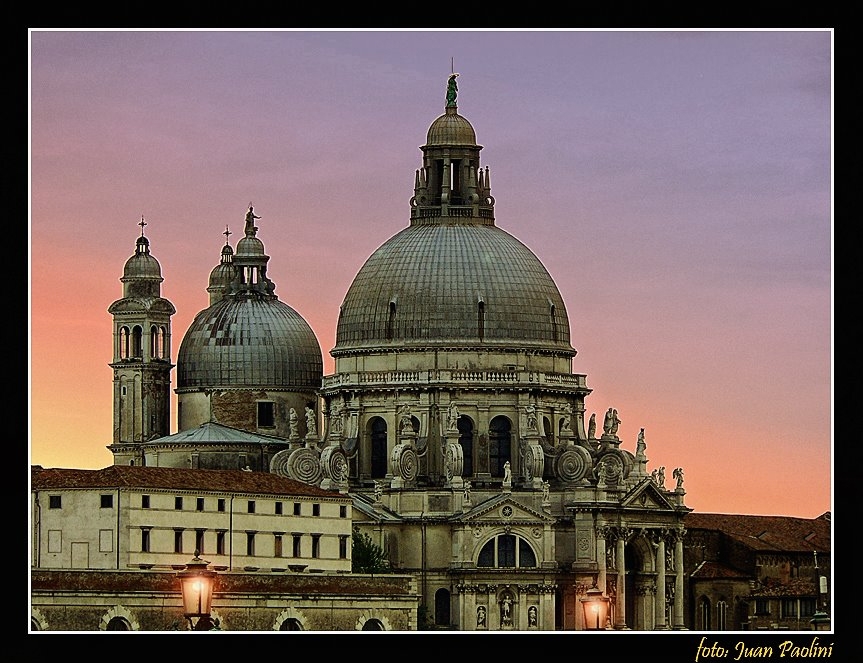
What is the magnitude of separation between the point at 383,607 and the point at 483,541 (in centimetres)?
1258

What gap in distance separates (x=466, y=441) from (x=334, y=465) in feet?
16.7

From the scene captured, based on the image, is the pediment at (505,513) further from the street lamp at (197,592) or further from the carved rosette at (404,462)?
the street lamp at (197,592)

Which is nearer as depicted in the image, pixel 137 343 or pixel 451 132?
pixel 451 132

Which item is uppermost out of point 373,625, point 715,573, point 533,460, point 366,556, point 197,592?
point 533,460

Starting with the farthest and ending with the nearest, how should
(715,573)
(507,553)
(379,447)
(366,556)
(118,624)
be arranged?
(715,573)
(379,447)
(507,553)
(366,556)
(118,624)

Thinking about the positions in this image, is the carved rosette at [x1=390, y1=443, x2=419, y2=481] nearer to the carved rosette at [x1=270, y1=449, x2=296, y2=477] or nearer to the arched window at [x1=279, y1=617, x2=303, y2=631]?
the carved rosette at [x1=270, y1=449, x2=296, y2=477]

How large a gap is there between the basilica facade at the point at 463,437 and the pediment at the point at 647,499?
0.26ft

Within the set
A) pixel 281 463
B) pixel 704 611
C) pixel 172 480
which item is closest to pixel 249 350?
pixel 281 463

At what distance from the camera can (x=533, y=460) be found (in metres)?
130

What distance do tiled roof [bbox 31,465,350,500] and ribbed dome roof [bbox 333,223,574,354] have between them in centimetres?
1119

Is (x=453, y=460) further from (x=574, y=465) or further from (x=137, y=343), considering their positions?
(x=137, y=343)

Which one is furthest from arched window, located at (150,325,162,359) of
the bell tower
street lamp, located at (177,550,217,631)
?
street lamp, located at (177,550,217,631)
